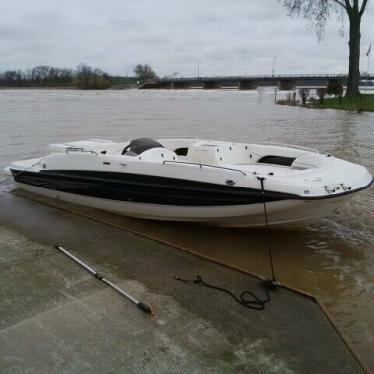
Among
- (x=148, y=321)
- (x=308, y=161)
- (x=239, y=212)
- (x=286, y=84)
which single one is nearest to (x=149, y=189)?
(x=239, y=212)

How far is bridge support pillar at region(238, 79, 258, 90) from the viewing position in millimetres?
116475

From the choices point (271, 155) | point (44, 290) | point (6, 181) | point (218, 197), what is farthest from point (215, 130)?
point (44, 290)

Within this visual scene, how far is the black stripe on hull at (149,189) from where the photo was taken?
18.9 feet

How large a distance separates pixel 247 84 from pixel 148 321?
119015mm

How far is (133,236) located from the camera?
19.1 feet

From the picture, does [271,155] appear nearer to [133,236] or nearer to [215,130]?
[133,236]

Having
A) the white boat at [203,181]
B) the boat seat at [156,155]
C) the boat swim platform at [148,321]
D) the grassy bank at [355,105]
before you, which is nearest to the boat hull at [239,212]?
the white boat at [203,181]

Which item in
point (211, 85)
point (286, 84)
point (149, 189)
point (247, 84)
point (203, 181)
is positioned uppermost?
point (203, 181)

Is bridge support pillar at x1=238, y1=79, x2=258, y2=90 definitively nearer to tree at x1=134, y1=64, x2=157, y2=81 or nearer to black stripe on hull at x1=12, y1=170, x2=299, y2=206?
tree at x1=134, y1=64, x2=157, y2=81

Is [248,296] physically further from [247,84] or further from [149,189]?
[247,84]

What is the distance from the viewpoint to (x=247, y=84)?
4673 inches

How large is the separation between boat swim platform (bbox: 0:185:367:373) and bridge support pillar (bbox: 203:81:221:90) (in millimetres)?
120150

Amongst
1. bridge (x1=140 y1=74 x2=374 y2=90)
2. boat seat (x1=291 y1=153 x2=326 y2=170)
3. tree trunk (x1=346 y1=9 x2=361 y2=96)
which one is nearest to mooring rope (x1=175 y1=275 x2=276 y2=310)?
boat seat (x1=291 y1=153 x2=326 y2=170)

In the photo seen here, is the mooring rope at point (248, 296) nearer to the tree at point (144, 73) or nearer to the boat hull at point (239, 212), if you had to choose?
the boat hull at point (239, 212)
